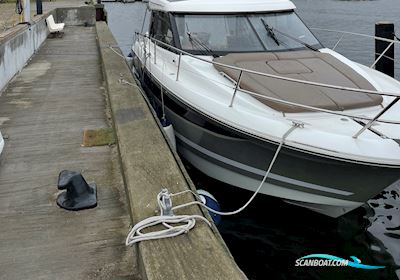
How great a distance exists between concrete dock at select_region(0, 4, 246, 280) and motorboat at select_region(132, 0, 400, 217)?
0.76 metres

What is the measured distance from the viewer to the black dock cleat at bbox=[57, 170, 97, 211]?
3.54 metres

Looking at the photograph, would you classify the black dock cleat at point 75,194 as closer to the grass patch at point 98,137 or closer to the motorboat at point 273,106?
the grass patch at point 98,137

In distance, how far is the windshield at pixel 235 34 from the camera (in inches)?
257

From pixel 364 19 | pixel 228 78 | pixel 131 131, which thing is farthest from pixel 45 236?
pixel 364 19

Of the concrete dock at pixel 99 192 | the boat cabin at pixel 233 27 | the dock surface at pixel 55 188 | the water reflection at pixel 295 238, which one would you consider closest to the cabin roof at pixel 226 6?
the boat cabin at pixel 233 27

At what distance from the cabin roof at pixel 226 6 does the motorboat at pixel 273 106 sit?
0.02m

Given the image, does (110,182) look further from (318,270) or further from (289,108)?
(318,270)

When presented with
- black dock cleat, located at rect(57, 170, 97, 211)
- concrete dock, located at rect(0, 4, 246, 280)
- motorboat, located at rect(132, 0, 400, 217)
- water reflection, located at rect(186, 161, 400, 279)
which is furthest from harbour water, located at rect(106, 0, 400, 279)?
black dock cleat, located at rect(57, 170, 97, 211)

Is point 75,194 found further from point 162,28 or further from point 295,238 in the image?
point 162,28

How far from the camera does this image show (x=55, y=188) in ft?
13.1

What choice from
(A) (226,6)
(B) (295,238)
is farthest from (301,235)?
(A) (226,6)

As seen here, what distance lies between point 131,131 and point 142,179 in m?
1.11

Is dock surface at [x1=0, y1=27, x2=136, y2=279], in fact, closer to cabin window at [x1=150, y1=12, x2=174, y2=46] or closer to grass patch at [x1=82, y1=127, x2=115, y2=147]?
grass patch at [x1=82, y1=127, x2=115, y2=147]

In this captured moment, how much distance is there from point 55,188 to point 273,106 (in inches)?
93.2
